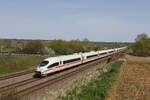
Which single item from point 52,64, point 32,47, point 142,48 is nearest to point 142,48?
point 142,48

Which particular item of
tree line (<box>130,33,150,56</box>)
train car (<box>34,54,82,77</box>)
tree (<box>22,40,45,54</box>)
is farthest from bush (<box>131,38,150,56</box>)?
train car (<box>34,54,82,77</box>)

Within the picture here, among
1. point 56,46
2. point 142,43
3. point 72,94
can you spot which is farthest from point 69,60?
point 142,43

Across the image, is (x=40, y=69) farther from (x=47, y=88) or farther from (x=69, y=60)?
(x=69, y=60)

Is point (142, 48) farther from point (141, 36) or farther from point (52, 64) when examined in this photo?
point (52, 64)

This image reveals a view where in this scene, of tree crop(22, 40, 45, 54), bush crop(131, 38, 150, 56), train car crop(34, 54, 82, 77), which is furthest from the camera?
bush crop(131, 38, 150, 56)

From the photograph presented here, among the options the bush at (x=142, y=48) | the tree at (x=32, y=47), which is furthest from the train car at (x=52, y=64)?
the bush at (x=142, y=48)

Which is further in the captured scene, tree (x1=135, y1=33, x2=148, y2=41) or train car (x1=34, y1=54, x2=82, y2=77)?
tree (x1=135, y1=33, x2=148, y2=41)

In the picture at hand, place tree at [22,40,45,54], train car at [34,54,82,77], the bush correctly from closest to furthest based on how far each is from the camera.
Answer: train car at [34,54,82,77]
tree at [22,40,45,54]
the bush

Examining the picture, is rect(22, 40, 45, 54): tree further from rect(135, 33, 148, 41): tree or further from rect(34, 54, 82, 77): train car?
rect(135, 33, 148, 41): tree

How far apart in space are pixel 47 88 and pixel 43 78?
5.49m

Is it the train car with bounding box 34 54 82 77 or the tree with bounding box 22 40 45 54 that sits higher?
the tree with bounding box 22 40 45 54

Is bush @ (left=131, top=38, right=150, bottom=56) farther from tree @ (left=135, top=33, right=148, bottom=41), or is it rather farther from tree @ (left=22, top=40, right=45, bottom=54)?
tree @ (left=22, top=40, right=45, bottom=54)

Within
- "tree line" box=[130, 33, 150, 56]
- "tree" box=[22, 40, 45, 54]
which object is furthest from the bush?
"tree" box=[22, 40, 45, 54]

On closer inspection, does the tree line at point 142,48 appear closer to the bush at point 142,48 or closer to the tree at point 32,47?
the bush at point 142,48
